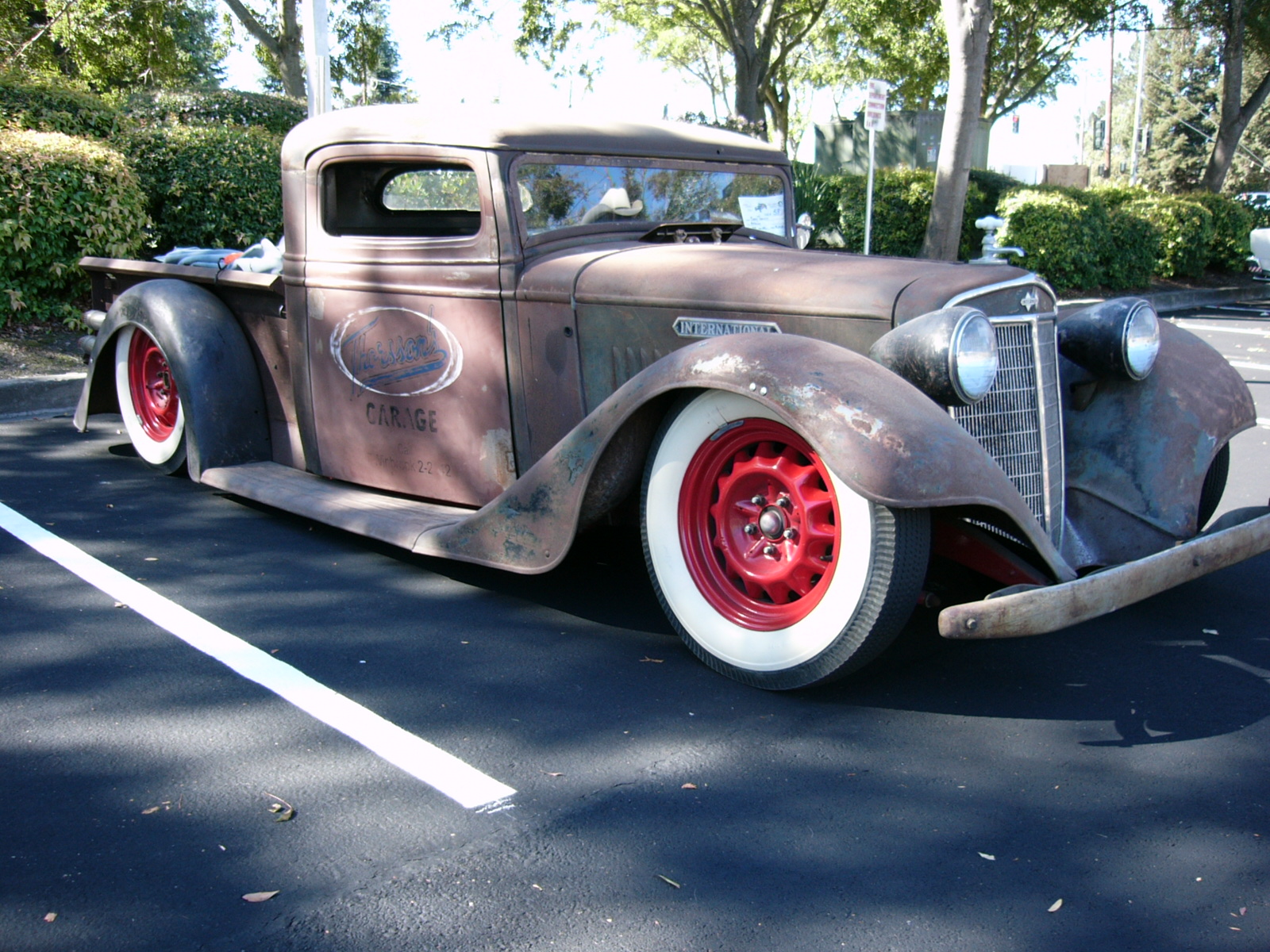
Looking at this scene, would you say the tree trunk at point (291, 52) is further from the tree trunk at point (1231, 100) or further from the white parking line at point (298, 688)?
the tree trunk at point (1231, 100)

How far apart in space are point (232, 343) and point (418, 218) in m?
0.92

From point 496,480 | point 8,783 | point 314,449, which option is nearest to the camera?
point 8,783

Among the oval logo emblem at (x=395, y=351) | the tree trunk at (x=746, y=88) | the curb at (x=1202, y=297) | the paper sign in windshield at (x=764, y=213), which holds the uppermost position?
the tree trunk at (x=746, y=88)

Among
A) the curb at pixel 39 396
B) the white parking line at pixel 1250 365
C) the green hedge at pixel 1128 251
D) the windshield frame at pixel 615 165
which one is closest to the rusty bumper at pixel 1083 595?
the windshield frame at pixel 615 165

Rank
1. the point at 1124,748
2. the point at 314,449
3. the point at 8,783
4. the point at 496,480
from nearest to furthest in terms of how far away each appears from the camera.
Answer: the point at 8,783
the point at 1124,748
the point at 496,480
the point at 314,449

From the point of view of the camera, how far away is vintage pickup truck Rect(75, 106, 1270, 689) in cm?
253

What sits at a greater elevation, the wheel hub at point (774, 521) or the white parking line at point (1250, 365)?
the wheel hub at point (774, 521)

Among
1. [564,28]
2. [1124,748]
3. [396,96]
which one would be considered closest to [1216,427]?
[1124,748]

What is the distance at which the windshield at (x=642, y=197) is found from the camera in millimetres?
3578

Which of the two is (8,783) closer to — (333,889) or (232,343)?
(333,889)

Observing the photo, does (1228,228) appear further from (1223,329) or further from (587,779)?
(587,779)

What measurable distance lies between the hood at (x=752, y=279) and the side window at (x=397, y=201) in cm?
74

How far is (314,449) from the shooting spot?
4129 mm

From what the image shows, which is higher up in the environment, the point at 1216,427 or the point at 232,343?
the point at 232,343
